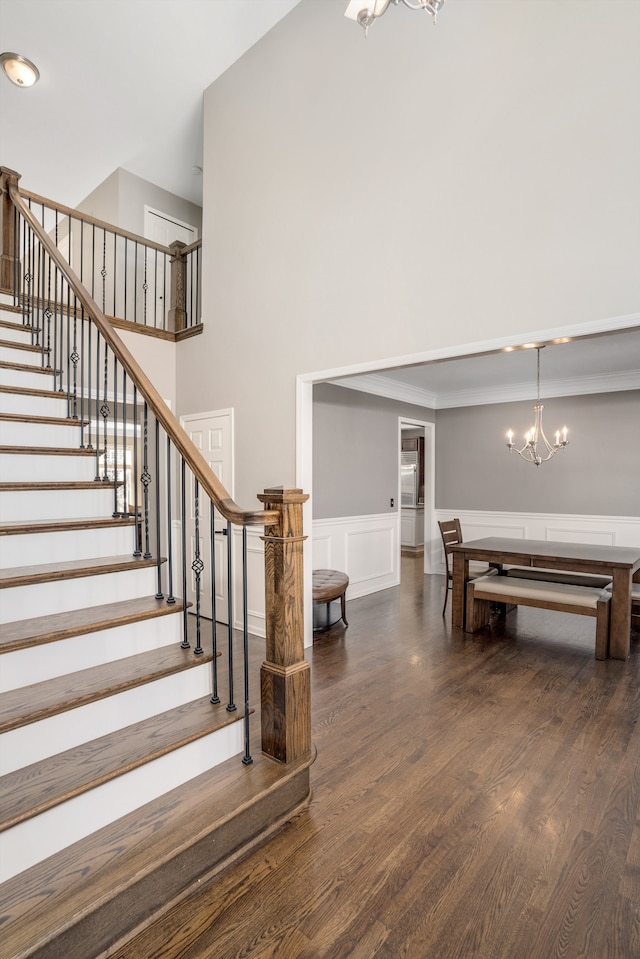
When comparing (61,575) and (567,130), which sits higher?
(567,130)

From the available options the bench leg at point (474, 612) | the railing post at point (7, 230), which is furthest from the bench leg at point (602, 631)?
the railing post at point (7, 230)

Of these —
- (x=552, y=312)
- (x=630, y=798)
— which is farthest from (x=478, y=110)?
(x=630, y=798)

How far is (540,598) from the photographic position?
13.7ft

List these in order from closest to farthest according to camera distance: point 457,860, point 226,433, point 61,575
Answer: point 457,860 < point 61,575 < point 226,433

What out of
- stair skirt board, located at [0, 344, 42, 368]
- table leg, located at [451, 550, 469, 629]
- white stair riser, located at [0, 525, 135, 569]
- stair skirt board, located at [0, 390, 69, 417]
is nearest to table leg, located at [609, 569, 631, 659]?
table leg, located at [451, 550, 469, 629]

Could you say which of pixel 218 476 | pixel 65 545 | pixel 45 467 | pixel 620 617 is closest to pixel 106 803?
pixel 65 545

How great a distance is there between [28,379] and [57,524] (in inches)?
56.2

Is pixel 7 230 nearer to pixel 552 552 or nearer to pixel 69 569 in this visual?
pixel 69 569

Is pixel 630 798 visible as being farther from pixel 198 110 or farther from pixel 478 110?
pixel 198 110

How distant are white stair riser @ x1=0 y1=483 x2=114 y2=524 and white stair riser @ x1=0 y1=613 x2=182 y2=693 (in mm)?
861

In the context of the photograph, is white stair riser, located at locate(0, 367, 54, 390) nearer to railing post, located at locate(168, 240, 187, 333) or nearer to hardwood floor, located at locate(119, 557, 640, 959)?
railing post, located at locate(168, 240, 187, 333)

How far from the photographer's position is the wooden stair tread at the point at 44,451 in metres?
2.62

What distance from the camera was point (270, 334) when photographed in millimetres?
4133

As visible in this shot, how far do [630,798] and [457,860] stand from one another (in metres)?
0.94
